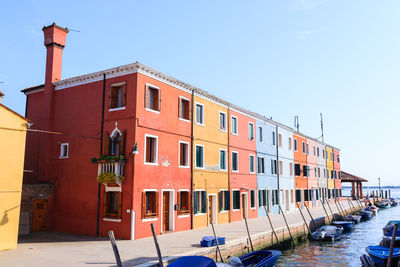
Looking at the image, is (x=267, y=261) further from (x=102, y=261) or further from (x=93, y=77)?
(x=93, y=77)

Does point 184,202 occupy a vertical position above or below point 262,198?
above

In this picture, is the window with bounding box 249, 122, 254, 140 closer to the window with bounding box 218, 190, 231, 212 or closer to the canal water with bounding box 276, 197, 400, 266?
the window with bounding box 218, 190, 231, 212

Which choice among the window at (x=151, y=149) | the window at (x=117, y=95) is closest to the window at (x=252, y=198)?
the window at (x=151, y=149)

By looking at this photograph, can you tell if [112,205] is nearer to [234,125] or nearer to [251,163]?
[234,125]

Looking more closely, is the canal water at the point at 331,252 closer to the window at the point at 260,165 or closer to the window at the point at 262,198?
the window at the point at 262,198

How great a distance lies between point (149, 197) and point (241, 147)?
10969mm

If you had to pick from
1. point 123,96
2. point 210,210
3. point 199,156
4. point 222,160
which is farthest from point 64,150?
point 222,160

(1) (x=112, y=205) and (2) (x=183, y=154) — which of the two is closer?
(1) (x=112, y=205)

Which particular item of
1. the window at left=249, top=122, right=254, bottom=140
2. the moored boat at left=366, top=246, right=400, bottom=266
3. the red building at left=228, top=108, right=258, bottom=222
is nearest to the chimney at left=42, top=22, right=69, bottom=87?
the red building at left=228, top=108, right=258, bottom=222

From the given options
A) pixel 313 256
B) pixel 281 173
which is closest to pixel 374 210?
pixel 281 173

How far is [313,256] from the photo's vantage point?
1808 cm

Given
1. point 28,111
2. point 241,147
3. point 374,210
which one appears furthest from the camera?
point 374,210

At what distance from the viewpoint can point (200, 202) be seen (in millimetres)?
21188

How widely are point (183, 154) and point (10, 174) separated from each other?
384 inches
